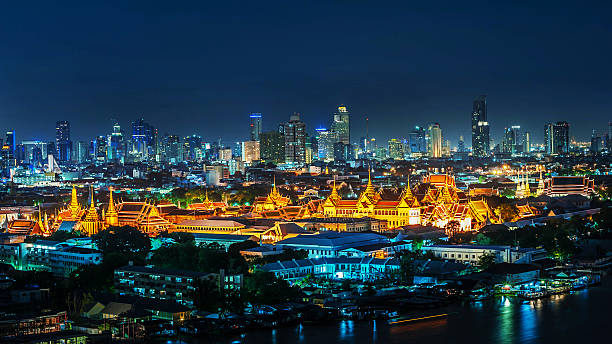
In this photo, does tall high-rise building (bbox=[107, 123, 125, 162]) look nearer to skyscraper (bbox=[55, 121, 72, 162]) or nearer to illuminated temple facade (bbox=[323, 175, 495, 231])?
skyscraper (bbox=[55, 121, 72, 162])

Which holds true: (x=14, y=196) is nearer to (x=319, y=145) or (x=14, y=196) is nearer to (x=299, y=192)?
(x=299, y=192)

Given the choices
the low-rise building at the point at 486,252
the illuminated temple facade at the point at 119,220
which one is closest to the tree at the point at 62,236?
the illuminated temple facade at the point at 119,220

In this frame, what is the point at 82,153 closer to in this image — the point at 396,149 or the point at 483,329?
the point at 396,149

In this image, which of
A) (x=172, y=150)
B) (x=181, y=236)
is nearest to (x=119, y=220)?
(x=181, y=236)

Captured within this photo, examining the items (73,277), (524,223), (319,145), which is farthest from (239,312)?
(319,145)

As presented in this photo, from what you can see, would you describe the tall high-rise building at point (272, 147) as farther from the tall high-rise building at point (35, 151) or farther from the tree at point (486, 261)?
the tree at point (486, 261)

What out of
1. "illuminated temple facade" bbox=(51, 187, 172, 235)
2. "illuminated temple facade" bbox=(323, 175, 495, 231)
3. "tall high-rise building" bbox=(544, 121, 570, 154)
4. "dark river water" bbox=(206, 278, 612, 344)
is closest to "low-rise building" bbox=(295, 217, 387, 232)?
"illuminated temple facade" bbox=(323, 175, 495, 231)

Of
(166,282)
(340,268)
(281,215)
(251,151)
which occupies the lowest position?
(340,268)
